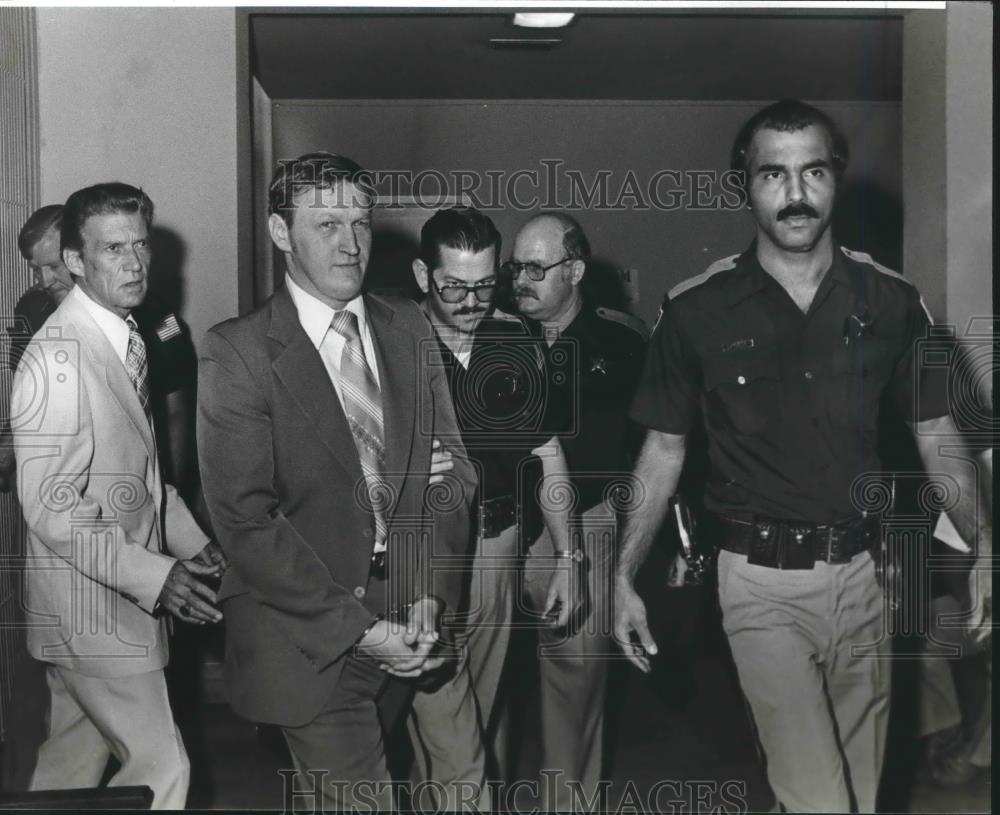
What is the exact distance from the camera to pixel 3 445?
9.12ft

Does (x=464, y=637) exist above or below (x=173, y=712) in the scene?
above

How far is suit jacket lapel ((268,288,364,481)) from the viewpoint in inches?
104

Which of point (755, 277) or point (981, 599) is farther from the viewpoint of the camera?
point (981, 599)

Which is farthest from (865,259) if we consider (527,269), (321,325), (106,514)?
(106,514)

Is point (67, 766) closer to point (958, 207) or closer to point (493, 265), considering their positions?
point (493, 265)

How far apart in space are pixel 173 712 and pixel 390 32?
6.03ft

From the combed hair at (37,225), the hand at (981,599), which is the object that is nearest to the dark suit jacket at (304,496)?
the combed hair at (37,225)

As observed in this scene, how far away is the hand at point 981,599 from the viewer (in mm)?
2875

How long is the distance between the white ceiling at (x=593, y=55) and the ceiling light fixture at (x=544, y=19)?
21mm

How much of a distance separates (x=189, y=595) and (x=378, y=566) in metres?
0.49

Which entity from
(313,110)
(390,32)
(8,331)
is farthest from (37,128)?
(390,32)

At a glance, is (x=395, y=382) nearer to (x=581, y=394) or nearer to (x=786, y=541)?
(x=581, y=394)

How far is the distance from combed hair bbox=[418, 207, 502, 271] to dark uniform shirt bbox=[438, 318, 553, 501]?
192 mm

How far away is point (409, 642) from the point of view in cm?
271
